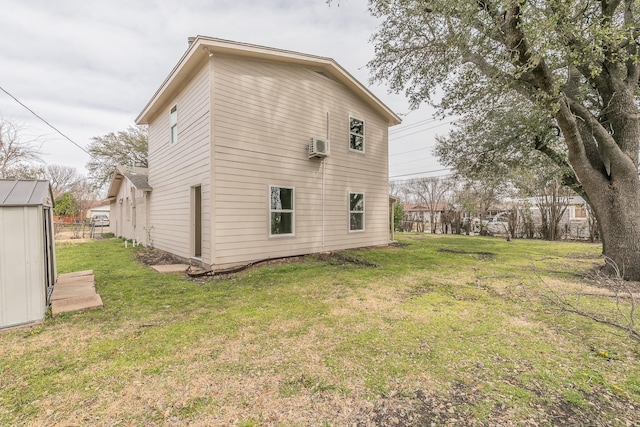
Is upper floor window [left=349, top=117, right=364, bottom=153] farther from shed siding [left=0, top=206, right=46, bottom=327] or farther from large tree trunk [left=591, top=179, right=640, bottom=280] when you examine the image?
shed siding [left=0, top=206, right=46, bottom=327]

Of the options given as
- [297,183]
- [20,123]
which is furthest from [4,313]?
[20,123]

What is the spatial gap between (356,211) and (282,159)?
3.42 m

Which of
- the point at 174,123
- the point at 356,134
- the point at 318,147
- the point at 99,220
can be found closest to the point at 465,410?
the point at 318,147

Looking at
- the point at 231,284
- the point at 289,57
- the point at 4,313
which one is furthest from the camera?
the point at 289,57

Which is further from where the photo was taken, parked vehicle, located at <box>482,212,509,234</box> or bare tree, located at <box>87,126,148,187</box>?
bare tree, located at <box>87,126,148,187</box>

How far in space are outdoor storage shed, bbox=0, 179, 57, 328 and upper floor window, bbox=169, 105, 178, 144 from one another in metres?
5.44

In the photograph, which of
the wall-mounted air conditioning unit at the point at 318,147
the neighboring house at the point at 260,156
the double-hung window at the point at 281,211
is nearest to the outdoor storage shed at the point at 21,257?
the neighboring house at the point at 260,156

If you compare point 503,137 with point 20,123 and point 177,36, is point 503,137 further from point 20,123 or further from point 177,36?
point 20,123

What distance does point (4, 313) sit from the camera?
3184 mm

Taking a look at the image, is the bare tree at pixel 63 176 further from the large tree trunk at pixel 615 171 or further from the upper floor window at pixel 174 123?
the large tree trunk at pixel 615 171

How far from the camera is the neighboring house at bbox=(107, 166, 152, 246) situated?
10.8 m

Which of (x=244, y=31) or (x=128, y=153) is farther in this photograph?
(x=128, y=153)

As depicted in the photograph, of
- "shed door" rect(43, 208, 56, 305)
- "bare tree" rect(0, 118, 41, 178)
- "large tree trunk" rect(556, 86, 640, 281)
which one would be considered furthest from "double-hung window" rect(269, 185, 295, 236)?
"bare tree" rect(0, 118, 41, 178)

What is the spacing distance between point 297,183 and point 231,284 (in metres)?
3.57
